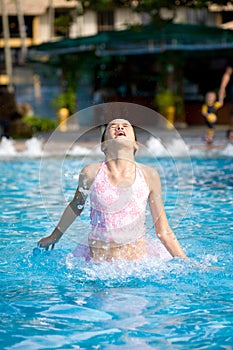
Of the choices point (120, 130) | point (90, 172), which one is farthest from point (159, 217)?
point (120, 130)

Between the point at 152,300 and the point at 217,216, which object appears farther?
the point at 217,216

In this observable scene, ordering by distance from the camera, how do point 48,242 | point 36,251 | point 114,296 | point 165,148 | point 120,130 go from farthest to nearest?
point 165,148 → point 36,251 → point 48,242 → point 114,296 → point 120,130

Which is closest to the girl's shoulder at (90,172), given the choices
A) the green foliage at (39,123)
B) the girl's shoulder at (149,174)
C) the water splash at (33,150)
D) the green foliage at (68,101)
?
the girl's shoulder at (149,174)

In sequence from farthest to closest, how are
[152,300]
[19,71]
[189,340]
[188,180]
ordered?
[19,71], [188,180], [152,300], [189,340]

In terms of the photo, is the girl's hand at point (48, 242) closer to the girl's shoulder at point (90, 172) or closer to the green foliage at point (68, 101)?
the girl's shoulder at point (90, 172)

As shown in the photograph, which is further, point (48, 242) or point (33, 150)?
point (33, 150)

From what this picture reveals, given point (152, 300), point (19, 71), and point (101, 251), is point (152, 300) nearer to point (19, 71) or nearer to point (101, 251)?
point (101, 251)

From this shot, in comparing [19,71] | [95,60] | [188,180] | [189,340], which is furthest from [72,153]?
[19,71]

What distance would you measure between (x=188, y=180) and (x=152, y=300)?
22.1 feet

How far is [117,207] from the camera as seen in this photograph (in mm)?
4992

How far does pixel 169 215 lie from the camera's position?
8258mm

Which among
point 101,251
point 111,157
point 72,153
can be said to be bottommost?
point 72,153

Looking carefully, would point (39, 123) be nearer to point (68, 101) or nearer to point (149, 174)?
point (68, 101)

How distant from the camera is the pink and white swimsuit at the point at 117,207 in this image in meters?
4.96
